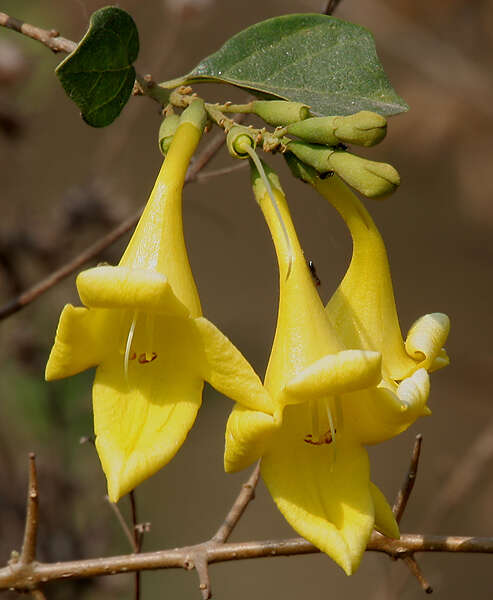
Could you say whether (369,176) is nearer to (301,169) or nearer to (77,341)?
(301,169)

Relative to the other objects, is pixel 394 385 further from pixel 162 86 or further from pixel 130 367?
pixel 162 86

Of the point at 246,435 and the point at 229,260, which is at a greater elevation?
the point at 246,435

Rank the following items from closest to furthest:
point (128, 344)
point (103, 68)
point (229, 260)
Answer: point (128, 344) < point (103, 68) < point (229, 260)

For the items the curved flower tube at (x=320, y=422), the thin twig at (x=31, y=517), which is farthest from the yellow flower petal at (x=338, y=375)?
the thin twig at (x=31, y=517)

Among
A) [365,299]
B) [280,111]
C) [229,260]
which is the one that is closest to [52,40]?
[280,111]

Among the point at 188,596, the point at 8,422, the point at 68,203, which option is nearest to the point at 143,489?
the point at 8,422

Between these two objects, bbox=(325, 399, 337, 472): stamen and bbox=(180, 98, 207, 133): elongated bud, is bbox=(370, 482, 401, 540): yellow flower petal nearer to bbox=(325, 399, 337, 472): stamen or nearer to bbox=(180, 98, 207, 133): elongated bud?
bbox=(325, 399, 337, 472): stamen
